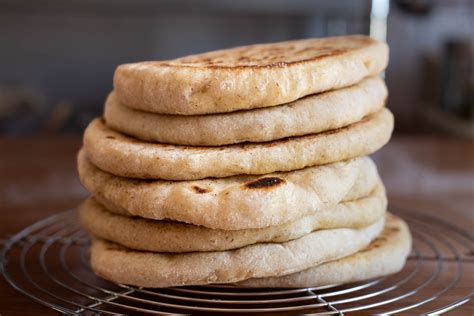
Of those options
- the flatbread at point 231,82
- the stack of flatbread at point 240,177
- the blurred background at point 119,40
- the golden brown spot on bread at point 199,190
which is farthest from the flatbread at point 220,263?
the blurred background at point 119,40

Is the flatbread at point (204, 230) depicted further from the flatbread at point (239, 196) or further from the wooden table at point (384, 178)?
the wooden table at point (384, 178)

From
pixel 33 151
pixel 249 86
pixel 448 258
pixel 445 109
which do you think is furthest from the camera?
pixel 445 109

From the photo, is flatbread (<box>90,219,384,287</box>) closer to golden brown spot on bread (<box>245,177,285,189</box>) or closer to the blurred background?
golden brown spot on bread (<box>245,177,285,189</box>)

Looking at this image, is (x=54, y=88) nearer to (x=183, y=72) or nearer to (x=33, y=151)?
(x=33, y=151)

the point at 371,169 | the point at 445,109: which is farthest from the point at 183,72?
the point at 445,109

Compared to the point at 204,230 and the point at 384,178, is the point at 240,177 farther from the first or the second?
the point at 384,178

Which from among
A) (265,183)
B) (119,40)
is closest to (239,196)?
(265,183)
